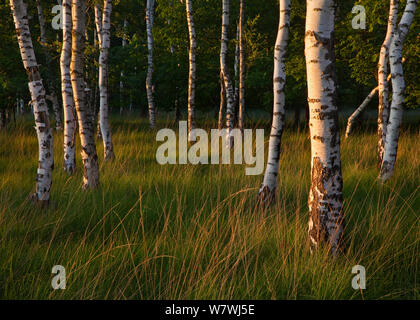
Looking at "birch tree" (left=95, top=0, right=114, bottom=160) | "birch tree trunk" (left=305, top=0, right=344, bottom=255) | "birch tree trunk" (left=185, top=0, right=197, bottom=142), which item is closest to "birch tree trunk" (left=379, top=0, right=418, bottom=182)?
"birch tree trunk" (left=305, top=0, right=344, bottom=255)

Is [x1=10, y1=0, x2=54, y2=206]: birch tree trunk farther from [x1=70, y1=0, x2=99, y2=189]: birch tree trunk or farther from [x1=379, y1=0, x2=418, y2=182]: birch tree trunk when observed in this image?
[x1=379, y1=0, x2=418, y2=182]: birch tree trunk

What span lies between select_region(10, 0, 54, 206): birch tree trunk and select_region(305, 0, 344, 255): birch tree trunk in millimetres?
4021

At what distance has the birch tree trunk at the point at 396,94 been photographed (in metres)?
7.98

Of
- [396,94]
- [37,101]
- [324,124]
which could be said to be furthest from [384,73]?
[37,101]

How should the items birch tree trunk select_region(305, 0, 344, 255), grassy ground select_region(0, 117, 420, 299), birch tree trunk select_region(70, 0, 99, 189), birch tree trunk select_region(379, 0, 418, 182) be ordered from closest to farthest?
grassy ground select_region(0, 117, 420, 299) < birch tree trunk select_region(305, 0, 344, 255) < birch tree trunk select_region(70, 0, 99, 189) < birch tree trunk select_region(379, 0, 418, 182)

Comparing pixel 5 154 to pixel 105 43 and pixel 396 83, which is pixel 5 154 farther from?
pixel 396 83

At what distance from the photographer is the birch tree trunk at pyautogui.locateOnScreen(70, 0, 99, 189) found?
7.01 meters

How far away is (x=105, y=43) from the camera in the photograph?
35.2 feet

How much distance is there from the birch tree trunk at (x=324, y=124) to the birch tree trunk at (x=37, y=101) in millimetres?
4021

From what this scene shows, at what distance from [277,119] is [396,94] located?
3.43 m

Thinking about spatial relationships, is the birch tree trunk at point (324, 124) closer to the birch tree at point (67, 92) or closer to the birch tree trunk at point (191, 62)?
the birch tree at point (67, 92)

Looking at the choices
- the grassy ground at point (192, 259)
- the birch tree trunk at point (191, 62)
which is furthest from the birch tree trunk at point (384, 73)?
the birch tree trunk at point (191, 62)
